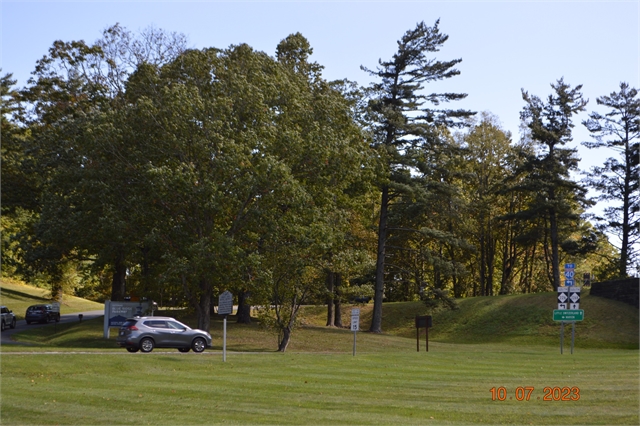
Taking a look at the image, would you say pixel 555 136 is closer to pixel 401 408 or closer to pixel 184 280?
pixel 184 280

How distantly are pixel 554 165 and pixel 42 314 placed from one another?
134ft

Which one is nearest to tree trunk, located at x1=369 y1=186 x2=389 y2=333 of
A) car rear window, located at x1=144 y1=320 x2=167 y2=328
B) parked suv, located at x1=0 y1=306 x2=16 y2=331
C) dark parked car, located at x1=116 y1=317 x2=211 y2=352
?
dark parked car, located at x1=116 y1=317 x2=211 y2=352

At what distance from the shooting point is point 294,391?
58.3 feet

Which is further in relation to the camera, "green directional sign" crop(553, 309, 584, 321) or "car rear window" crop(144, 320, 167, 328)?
"green directional sign" crop(553, 309, 584, 321)

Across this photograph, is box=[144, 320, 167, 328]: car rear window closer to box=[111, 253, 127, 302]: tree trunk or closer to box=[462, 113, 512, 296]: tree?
box=[111, 253, 127, 302]: tree trunk

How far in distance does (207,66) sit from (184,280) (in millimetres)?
11629

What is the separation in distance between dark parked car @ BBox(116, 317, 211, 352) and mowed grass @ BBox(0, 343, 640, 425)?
3.58 metres

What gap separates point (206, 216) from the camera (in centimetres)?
3741

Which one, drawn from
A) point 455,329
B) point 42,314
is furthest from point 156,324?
point 455,329

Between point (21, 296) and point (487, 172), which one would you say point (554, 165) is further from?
point (21, 296)

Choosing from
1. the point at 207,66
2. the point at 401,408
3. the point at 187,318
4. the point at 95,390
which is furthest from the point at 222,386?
the point at 187,318

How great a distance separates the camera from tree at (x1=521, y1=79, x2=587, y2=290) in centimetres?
5578

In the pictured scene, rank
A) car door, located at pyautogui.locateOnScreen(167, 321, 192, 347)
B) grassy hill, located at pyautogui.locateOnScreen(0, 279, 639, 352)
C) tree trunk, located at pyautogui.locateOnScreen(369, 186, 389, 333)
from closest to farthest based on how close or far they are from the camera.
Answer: car door, located at pyautogui.locateOnScreen(167, 321, 192, 347), grassy hill, located at pyautogui.locateOnScreen(0, 279, 639, 352), tree trunk, located at pyautogui.locateOnScreen(369, 186, 389, 333)

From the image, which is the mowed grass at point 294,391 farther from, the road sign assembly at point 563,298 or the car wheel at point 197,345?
the road sign assembly at point 563,298
